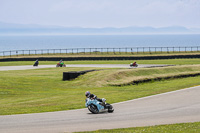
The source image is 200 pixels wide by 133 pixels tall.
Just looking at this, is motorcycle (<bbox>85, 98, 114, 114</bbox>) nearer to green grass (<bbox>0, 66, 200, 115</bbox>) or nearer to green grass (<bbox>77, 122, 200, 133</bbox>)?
green grass (<bbox>0, 66, 200, 115</bbox>)

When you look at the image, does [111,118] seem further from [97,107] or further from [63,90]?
[63,90]

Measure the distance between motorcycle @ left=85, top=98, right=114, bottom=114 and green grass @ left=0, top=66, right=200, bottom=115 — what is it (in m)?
1.62

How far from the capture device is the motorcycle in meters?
15.7

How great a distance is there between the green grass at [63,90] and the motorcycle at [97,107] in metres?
1.62

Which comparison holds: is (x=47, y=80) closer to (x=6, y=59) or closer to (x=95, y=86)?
(x=95, y=86)

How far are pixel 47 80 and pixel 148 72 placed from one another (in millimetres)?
9096

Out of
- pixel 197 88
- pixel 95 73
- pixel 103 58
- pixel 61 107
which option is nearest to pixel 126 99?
pixel 61 107

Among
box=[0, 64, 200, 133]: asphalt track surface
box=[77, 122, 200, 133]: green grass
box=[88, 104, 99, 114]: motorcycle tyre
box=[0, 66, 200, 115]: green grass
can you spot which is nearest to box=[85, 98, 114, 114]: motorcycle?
box=[88, 104, 99, 114]: motorcycle tyre

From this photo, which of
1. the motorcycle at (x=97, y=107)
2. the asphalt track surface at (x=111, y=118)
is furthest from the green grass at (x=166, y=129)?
the motorcycle at (x=97, y=107)

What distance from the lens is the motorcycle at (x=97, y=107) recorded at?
15.7 metres

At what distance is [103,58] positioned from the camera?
210ft

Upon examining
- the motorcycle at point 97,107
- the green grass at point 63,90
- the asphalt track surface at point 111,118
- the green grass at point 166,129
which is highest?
the motorcycle at point 97,107

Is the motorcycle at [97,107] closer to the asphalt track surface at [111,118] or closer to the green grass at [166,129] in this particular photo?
the asphalt track surface at [111,118]

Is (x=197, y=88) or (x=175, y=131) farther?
(x=197, y=88)
